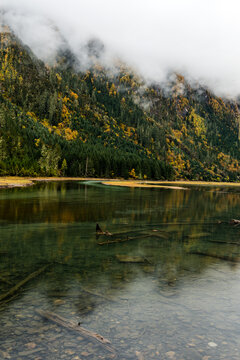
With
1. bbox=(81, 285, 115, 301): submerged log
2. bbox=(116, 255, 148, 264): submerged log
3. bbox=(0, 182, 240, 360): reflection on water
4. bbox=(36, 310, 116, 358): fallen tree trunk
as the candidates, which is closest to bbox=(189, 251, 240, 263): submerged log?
bbox=(0, 182, 240, 360): reflection on water

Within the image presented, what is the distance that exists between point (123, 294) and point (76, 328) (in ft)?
10.5

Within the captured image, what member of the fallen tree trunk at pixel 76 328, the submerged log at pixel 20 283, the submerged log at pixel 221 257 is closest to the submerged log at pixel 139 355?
the fallen tree trunk at pixel 76 328

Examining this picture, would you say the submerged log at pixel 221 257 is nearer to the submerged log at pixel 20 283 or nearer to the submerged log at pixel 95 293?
the submerged log at pixel 95 293

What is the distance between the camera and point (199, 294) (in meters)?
11.7

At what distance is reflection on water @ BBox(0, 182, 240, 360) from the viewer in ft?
25.2

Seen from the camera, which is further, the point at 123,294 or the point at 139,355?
the point at 123,294

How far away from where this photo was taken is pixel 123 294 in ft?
37.1

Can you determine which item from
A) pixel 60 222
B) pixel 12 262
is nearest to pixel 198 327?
pixel 12 262

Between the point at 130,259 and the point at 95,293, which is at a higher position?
the point at 95,293

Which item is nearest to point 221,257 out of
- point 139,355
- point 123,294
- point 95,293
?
point 123,294

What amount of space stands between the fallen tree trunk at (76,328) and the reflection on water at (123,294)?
0.39 feet

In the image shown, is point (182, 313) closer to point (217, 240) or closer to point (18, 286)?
point (18, 286)

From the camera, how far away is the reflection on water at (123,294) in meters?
7.69

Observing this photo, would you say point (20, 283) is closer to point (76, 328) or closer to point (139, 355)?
point (76, 328)
